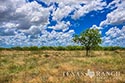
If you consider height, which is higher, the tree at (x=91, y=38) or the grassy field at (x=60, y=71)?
the tree at (x=91, y=38)

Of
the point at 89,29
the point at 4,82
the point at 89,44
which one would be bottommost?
the point at 4,82

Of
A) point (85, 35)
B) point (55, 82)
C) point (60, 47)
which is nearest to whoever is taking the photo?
point (55, 82)

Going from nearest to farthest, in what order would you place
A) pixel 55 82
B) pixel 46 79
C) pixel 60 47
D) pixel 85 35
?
pixel 55 82 → pixel 46 79 → pixel 85 35 → pixel 60 47

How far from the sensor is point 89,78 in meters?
20.6

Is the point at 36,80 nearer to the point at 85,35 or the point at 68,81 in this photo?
the point at 68,81

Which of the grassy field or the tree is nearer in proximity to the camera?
the grassy field

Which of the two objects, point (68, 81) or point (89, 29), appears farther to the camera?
point (89, 29)

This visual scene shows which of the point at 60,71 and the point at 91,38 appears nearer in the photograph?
the point at 60,71

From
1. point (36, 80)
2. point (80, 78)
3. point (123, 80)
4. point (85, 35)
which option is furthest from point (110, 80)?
point (85, 35)

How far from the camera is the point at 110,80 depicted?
19.5 metres

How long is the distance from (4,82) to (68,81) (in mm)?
6232

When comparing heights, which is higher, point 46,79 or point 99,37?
point 99,37

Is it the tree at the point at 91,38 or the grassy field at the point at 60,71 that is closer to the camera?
the grassy field at the point at 60,71

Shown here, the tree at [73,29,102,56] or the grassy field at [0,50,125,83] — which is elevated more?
the tree at [73,29,102,56]
